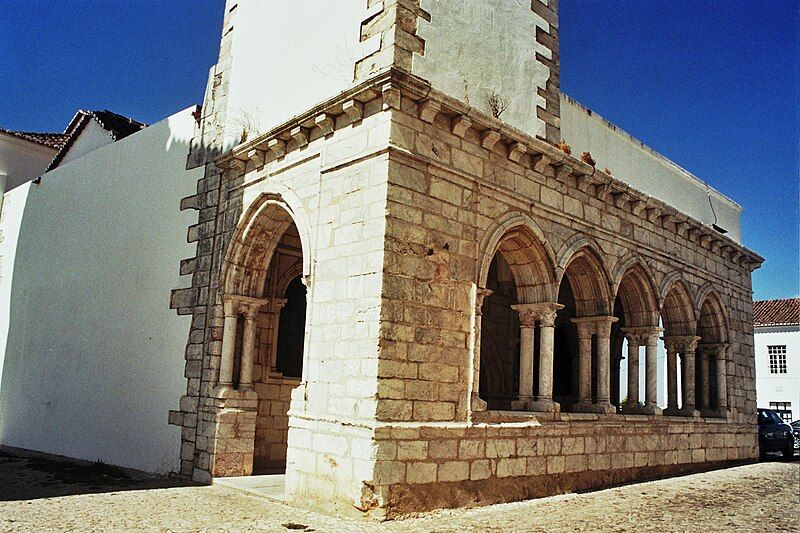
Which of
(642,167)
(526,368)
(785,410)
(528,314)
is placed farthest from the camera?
(785,410)

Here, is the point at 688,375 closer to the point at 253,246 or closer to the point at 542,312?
the point at 542,312

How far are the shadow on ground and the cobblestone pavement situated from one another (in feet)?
Result: 0.04

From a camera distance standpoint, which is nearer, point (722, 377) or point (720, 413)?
point (720, 413)

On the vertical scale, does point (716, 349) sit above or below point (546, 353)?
above

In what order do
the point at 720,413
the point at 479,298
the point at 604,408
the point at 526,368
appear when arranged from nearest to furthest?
the point at 479,298, the point at 526,368, the point at 604,408, the point at 720,413

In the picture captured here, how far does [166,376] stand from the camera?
29.3 feet

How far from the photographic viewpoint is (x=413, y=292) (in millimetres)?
6496

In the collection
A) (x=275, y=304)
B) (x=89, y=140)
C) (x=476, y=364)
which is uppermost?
(x=89, y=140)

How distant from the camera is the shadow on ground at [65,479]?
286 inches

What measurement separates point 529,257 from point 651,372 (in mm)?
3294

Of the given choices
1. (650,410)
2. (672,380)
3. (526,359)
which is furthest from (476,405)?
(672,380)

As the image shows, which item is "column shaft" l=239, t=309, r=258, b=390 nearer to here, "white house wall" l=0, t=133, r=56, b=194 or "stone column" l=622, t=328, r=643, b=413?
"stone column" l=622, t=328, r=643, b=413

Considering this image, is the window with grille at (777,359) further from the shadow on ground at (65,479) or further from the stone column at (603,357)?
the shadow on ground at (65,479)

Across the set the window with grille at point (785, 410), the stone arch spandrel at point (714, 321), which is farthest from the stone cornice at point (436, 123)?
the window with grille at point (785, 410)
